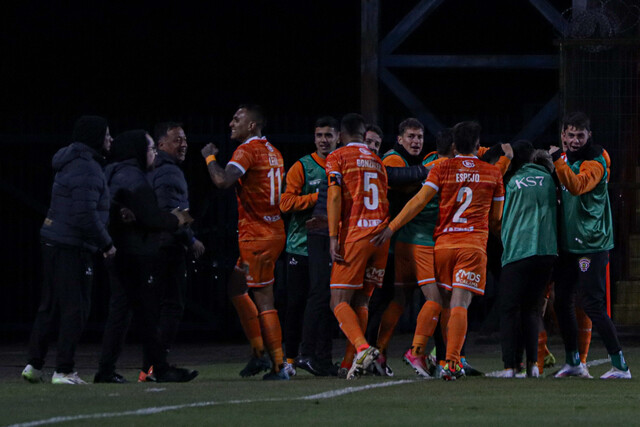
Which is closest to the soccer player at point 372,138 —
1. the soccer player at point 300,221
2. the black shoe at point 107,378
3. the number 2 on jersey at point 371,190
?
the soccer player at point 300,221

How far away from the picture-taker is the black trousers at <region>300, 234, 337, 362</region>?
10977mm

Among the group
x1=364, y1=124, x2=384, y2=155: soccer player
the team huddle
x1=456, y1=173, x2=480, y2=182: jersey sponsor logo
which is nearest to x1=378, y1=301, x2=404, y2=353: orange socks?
the team huddle

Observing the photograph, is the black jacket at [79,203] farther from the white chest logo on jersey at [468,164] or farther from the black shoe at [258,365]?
the white chest logo on jersey at [468,164]

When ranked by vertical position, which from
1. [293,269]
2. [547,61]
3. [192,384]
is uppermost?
[547,61]

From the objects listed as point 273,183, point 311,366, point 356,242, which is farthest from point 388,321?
point 273,183

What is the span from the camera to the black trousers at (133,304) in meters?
10.1

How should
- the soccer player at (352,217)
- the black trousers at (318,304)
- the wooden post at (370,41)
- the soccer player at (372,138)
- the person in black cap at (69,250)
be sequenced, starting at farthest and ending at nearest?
the wooden post at (370,41) → the soccer player at (372,138) → the black trousers at (318,304) → the soccer player at (352,217) → the person in black cap at (69,250)

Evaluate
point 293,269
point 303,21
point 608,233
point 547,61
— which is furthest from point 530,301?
point 303,21

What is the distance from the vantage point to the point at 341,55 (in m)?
22.4

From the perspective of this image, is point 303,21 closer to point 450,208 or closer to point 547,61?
point 547,61

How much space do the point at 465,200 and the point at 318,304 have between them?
147 centimetres

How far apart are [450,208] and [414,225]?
21.0 inches

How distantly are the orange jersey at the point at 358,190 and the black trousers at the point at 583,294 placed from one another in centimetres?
141

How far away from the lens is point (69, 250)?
403 inches
